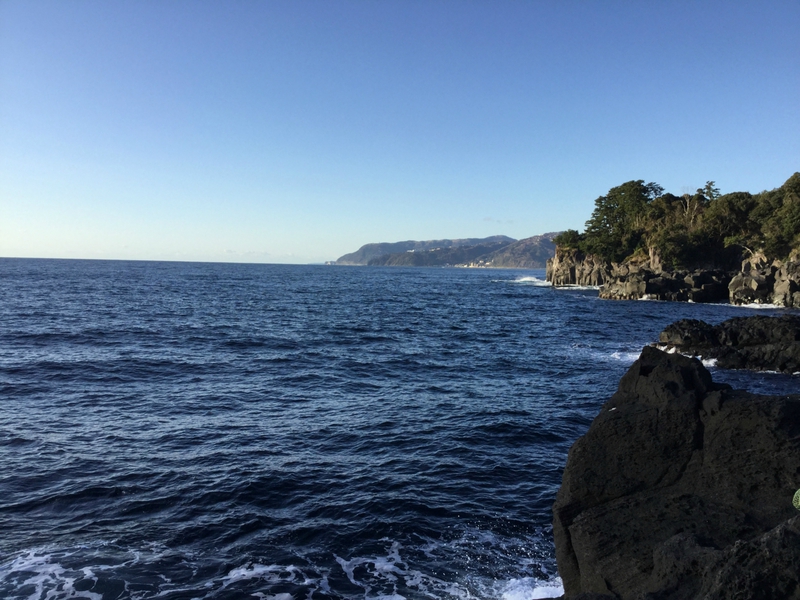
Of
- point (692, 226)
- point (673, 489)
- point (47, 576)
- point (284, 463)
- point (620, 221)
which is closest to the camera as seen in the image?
point (673, 489)

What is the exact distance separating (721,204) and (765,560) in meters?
118

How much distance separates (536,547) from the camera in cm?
1298

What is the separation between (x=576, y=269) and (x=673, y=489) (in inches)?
5565

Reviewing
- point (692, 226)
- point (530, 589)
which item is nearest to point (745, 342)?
point (530, 589)

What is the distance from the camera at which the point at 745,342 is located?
3775 cm

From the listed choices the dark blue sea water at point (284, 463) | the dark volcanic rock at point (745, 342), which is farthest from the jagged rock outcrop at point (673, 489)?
the dark volcanic rock at point (745, 342)

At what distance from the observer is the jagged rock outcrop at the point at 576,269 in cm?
13550

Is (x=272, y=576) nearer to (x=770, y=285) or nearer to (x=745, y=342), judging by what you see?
(x=745, y=342)

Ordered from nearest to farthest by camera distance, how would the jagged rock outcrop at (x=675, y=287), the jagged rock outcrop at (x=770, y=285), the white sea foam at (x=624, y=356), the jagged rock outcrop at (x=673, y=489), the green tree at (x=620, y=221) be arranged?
1. the jagged rock outcrop at (x=673, y=489)
2. the white sea foam at (x=624, y=356)
3. the jagged rock outcrop at (x=770, y=285)
4. the jagged rock outcrop at (x=675, y=287)
5. the green tree at (x=620, y=221)

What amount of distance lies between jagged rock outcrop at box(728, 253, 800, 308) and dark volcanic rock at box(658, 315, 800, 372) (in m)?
39.4

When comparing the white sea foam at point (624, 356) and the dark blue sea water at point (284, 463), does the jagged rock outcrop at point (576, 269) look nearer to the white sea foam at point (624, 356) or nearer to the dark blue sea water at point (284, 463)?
the white sea foam at point (624, 356)

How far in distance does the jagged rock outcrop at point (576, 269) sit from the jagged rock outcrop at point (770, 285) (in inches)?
1991

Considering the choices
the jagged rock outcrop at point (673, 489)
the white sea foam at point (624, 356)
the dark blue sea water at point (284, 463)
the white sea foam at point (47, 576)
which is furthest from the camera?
the white sea foam at point (624, 356)

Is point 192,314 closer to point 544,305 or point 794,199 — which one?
point 544,305
